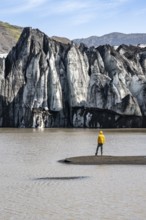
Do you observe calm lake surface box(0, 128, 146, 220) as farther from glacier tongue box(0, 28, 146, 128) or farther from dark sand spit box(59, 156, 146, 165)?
glacier tongue box(0, 28, 146, 128)

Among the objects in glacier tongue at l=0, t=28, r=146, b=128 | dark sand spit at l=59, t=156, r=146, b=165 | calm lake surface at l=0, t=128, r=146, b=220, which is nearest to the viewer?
calm lake surface at l=0, t=128, r=146, b=220

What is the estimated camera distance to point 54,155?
35.3 m

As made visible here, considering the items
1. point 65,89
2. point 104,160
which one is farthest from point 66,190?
point 65,89

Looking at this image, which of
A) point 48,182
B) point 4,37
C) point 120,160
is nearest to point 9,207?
point 48,182

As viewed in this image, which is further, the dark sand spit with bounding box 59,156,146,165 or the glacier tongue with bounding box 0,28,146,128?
the glacier tongue with bounding box 0,28,146,128

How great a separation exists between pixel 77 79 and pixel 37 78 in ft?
19.6

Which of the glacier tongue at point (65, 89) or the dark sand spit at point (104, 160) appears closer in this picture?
the dark sand spit at point (104, 160)

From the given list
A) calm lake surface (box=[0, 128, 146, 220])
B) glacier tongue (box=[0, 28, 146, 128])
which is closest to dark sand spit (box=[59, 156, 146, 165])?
calm lake surface (box=[0, 128, 146, 220])

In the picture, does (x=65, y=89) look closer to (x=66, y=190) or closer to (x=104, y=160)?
(x=104, y=160)

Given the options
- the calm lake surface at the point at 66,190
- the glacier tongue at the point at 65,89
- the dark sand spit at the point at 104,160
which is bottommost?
the calm lake surface at the point at 66,190

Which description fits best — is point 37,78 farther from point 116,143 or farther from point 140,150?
point 140,150

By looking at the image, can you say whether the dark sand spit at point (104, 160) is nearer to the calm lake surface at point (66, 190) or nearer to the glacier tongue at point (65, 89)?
the calm lake surface at point (66, 190)

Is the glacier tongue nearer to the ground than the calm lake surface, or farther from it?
farther from it

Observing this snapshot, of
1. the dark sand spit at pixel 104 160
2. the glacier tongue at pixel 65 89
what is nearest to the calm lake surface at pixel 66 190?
the dark sand spit at pixel 104 160
